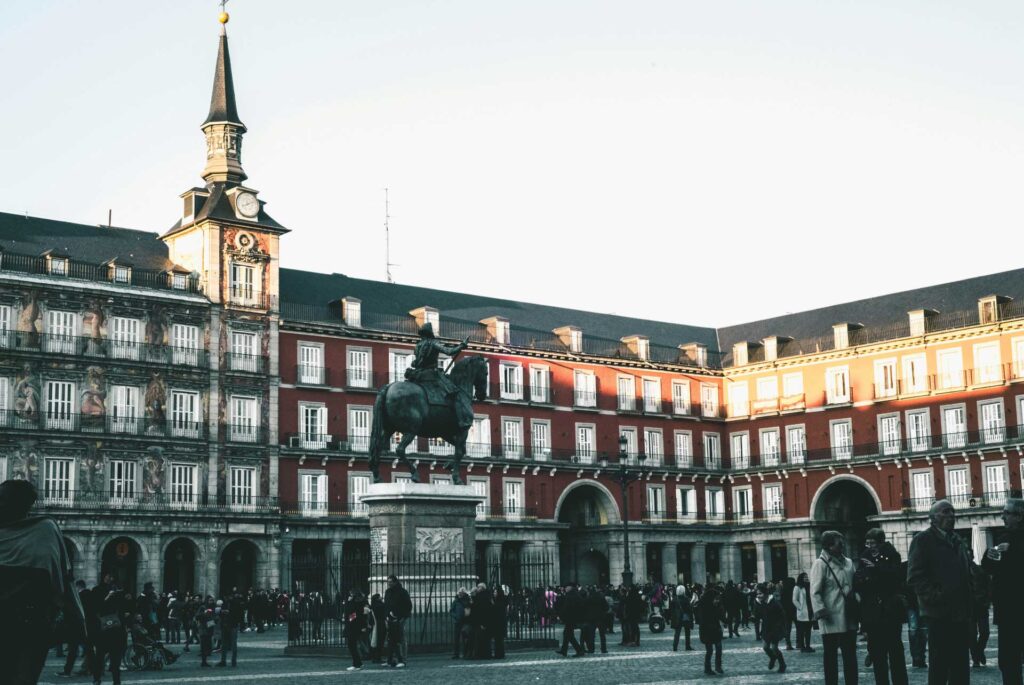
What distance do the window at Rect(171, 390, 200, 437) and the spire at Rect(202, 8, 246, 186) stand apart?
1064 centimetres

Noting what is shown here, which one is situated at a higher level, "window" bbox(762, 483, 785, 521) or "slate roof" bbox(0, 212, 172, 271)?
"slate roof" bbox(0, 212, 172, 271)

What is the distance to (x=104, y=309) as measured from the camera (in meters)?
55.6

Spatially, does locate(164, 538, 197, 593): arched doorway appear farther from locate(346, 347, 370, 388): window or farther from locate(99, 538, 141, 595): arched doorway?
locate(346, 347, 370, 388): window

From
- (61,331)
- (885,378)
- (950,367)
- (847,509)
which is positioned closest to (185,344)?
(61,331)

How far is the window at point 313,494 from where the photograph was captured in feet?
197

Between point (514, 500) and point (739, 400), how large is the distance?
1622 centimetres

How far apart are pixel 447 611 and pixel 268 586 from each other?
109ft

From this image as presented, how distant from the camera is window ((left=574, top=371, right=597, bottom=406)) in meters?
70.6

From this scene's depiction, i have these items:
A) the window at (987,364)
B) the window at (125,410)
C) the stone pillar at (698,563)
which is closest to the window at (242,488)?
the window at (125,410)

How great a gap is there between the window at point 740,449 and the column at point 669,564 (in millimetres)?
6628

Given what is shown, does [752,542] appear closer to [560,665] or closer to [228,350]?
[228,350]

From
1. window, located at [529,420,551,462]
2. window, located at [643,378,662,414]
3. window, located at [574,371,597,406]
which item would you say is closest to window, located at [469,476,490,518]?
window, located at [529,420,551,462]

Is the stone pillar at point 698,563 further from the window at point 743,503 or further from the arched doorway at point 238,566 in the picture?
the arched doorway at point 238,566

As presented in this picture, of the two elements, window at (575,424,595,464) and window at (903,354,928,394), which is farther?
window at (575,424,595,464)
